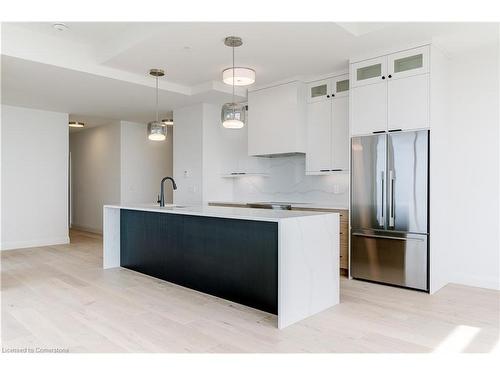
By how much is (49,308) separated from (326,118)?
3971mm

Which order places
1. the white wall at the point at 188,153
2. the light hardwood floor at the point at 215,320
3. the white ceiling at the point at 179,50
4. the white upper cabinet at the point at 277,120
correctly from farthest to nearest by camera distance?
the white wall at the point at 188,153 → the white upper cabinet at the point at 277,120 → the white ceiling at the point at 179,50 → the light hardwood floor at the point at 215,320

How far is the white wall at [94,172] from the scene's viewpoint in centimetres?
849

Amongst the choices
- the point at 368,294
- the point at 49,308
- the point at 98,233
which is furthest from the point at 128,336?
the point at 98,233

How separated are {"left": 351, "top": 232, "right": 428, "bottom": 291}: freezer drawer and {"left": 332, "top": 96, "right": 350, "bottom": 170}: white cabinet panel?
3.45 feet

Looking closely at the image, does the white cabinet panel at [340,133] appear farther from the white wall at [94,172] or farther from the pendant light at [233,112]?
the white wall at [94,172]

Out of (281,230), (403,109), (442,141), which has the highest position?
(403,109)

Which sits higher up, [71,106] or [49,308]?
[71,106]

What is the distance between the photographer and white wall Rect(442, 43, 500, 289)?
4211 millimetres

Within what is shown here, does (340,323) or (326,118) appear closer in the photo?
(340,323)

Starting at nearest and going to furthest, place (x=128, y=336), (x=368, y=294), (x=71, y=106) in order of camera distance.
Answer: (x=128, y=336)
(x=368, y=294)
(x=71, y=106)

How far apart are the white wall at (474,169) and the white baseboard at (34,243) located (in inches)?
256

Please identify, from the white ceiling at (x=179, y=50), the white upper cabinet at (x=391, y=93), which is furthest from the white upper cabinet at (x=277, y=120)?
the white upper cabinet at (x=391, y=93)

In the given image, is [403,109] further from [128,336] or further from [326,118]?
[128,336]
